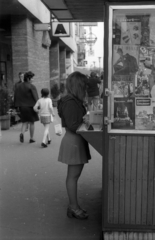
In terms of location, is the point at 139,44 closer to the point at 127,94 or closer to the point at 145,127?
the point at 127,94

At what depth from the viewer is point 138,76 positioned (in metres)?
3.31

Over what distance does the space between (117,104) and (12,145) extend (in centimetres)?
554

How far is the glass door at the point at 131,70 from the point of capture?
323 centimetres

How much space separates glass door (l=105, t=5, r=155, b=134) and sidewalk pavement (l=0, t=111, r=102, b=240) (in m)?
1.33

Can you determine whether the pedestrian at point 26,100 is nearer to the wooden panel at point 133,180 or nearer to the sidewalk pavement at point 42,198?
the sidewalk pavement at point 42,198

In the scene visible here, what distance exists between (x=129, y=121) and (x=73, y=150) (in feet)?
2.67

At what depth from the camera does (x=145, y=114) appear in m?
3.33

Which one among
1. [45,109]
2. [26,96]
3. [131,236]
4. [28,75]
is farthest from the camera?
[26,96]

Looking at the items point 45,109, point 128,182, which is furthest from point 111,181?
point 45,109

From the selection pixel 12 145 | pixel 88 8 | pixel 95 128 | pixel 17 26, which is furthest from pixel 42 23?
pixel 95 128

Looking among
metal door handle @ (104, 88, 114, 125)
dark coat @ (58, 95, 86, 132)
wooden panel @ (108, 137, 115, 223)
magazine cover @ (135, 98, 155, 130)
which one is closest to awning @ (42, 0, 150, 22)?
dark coat @ (58, 95, 86, 132)

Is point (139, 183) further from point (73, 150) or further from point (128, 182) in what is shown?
point (73, 150)

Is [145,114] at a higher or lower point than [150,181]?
higher

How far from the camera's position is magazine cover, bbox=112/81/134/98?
331cm
